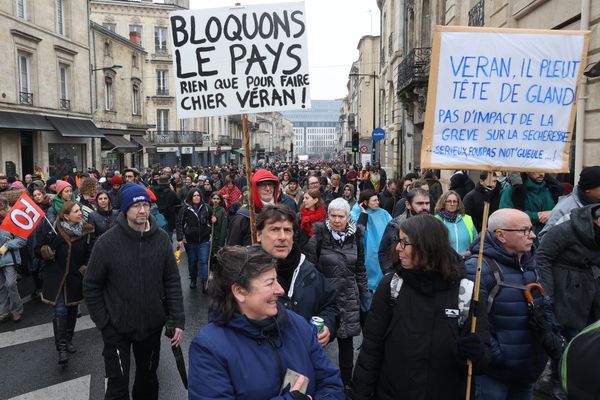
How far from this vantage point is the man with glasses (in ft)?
10.3

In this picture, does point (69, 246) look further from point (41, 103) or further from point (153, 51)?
point (153, 51)

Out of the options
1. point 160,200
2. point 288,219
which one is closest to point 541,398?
point 288,219

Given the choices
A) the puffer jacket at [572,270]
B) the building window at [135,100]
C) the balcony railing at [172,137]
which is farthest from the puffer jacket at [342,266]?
the balcony railing at [172,137]

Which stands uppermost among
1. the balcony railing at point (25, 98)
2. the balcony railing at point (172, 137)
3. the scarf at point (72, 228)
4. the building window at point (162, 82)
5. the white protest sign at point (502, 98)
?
the building window at point (162, 82)

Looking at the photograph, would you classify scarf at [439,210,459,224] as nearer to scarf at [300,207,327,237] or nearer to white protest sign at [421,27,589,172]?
scarf at [300,207,327,237]

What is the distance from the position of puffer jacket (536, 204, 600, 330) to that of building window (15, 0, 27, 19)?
22865 mm

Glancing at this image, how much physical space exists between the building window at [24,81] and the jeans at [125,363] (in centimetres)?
2050

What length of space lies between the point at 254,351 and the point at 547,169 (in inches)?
92.4

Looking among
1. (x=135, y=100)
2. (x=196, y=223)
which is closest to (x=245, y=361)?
(x=196, y=223)

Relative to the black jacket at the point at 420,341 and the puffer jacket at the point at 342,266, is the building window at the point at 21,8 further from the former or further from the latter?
the black jacket at the point at 420,341

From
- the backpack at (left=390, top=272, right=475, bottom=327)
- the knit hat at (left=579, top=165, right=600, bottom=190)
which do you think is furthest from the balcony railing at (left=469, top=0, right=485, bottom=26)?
the backpack at (left=390, top=272, right=475, bottom=327)

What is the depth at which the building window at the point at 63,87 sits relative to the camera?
78.5 ft

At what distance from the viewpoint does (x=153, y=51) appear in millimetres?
45281

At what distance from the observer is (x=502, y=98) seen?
3.24m
